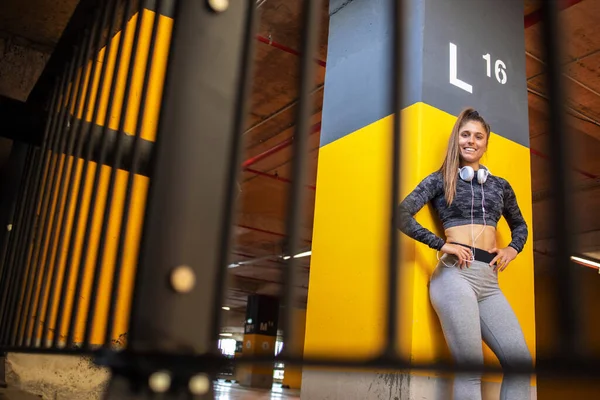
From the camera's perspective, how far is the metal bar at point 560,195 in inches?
16.5

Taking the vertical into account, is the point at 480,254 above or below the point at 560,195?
above

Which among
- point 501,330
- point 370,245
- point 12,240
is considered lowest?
point 501,330

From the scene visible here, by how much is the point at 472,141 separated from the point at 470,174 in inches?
4.8

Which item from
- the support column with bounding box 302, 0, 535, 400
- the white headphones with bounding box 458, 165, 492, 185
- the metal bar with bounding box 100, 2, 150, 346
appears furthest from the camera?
the support column with bounding box 302, 0, 535, 400

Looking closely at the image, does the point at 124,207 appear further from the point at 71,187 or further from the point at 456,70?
the point at 456,70

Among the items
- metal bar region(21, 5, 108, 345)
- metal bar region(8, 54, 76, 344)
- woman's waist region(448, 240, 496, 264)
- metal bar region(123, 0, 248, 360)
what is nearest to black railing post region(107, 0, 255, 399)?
metal bar region(123, 0, 248, 360)

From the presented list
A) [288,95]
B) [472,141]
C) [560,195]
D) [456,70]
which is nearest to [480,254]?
[472,141]

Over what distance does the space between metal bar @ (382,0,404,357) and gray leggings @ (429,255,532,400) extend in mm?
1273

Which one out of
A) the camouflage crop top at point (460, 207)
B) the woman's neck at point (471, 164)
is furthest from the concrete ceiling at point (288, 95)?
the woman's neck at point (471, 164)

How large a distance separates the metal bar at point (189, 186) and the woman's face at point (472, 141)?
4.49 ft

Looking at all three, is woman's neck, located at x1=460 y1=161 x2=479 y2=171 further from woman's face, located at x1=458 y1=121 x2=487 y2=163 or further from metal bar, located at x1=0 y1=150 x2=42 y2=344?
metal bar, located at x1=0 y1=150 x2=42 y2=344

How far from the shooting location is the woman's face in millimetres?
1981

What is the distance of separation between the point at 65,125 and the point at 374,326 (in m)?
1.35

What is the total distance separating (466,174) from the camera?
1.96m
